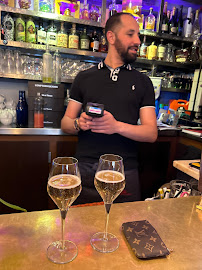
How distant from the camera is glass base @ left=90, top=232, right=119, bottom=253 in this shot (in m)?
0.53

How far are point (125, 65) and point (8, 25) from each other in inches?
51.3

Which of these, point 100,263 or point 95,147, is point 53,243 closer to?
point 100,263

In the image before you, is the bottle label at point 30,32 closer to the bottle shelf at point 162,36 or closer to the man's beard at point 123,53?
the man's beard at point 123,53

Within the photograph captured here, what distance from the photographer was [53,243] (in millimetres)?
535

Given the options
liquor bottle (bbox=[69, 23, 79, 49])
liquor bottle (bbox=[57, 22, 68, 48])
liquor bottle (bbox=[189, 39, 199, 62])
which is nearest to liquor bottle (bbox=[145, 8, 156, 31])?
liquor bottle (bbox=[189, 39, 199, 62])

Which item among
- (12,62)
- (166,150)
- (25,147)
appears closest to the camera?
(25,147)

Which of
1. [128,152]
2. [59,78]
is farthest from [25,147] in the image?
[128,152]

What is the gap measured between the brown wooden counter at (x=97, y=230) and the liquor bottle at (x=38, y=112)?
1368mm

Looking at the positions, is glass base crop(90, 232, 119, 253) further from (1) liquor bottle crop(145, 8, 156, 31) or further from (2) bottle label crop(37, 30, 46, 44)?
(1) liquor bottle crop(145, 8, 156, 31)

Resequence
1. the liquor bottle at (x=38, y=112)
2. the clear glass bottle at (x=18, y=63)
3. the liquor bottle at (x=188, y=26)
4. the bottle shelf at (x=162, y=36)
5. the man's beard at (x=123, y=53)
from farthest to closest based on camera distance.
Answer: the liquor bottle at (x=188, y=26)
the bottle shelf at (x=162, y=36)
the clear glass bottle at (x=18, y=63)
the liquor bottle at (x=38, y=112)
the man's beard at (x=123, y=53)

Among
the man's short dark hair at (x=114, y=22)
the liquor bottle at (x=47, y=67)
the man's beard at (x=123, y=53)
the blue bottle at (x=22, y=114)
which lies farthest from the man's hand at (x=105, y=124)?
the liquor bottle at (x=47, y=67)

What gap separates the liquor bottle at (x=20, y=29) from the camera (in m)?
2.10

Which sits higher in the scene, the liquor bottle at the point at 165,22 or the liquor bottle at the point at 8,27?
the liquor bottle at the point at 165,22

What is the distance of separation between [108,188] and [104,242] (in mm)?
134
